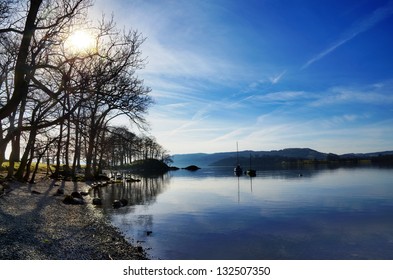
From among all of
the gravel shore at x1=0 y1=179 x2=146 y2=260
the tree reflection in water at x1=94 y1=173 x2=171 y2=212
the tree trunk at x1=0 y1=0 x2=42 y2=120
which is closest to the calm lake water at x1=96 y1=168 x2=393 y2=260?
the gravel shore at x1=0 y1=179 x2=146 y2=260

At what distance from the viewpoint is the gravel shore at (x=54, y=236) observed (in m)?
11.3

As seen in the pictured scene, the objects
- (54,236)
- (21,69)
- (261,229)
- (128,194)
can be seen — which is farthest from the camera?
(128,194)

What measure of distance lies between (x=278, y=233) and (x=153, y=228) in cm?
736

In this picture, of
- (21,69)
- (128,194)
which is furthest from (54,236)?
(128,194)

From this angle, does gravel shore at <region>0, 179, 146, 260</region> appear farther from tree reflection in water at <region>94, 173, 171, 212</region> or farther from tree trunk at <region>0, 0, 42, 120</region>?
tree reflection in water at <region>94, 173, 171, 212</region>

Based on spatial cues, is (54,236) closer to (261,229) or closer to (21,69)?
(21,69)

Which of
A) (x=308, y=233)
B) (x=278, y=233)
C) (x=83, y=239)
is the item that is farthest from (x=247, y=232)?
(x=83, y=239)

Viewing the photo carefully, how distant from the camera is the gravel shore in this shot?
1130cm

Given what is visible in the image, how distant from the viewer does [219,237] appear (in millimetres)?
17375

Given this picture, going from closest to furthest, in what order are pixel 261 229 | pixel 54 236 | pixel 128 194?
pixel 54 236 → pixel 261 229 → pixel 128 194

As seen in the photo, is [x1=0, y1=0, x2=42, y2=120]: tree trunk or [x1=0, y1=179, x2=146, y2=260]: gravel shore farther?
[x1=0, y1=0, x2=42, y2=120]: tree trunk

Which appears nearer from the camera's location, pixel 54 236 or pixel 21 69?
pixel 21 69

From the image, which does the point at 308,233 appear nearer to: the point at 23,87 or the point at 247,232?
the point at 247,232

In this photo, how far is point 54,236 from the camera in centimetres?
1404
